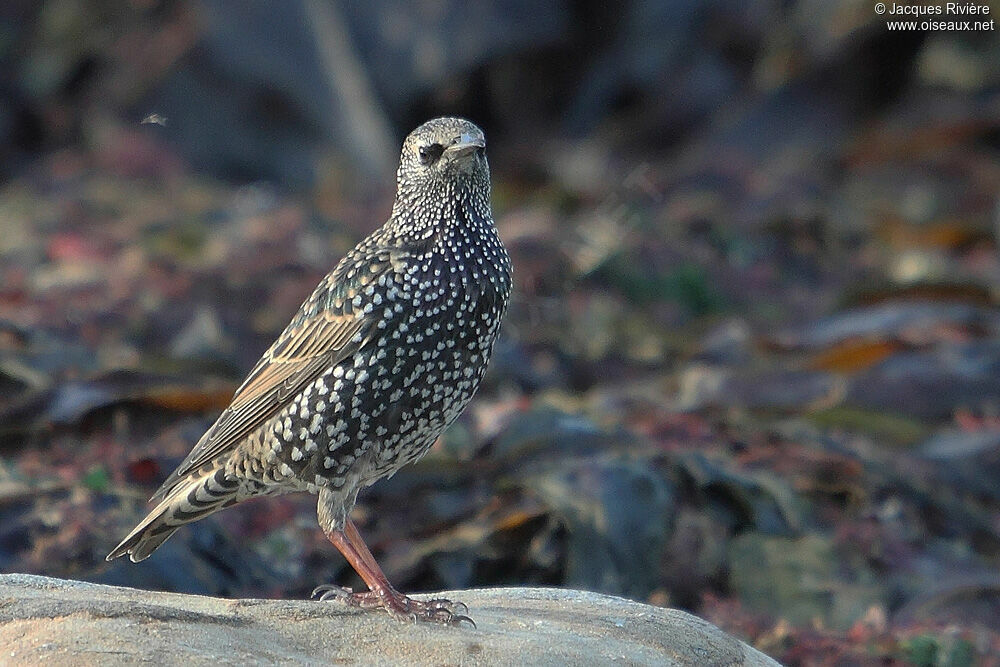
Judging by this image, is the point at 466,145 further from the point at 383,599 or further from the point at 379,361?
the point at 383,599

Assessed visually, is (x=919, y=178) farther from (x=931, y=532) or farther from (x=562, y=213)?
(x=931, y=532)

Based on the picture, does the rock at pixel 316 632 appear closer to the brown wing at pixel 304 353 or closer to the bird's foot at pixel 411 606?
the bird's foot at pixel 411 606

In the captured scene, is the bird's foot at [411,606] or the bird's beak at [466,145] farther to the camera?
the bird's beak at [466,145]

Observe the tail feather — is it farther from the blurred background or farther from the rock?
the blurred background

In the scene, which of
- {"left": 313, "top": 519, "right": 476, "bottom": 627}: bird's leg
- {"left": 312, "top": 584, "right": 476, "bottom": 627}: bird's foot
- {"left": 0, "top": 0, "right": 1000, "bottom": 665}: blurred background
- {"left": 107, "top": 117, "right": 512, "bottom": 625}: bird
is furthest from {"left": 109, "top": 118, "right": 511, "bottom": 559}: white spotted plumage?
{"left": 0, "top": 0, "right": 1000, "bottom": 665}: blurred background

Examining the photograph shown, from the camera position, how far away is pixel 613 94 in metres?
15.6

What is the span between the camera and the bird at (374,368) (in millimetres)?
4656

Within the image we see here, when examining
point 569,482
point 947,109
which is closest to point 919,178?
point 947,109

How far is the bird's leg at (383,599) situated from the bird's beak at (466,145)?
1331 mm

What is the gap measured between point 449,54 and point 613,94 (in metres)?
1.87

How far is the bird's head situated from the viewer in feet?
15.8

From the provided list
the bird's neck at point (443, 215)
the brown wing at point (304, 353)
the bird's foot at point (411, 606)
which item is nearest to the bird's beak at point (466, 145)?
the bird's neck at point (443, 215)

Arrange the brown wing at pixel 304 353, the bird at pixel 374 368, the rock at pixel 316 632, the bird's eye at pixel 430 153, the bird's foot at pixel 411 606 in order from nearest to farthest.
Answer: the rock at pixel 316 632
the bird's foot at pixel 411 606
the bird at pixel 374 368
the brown wing at pixel 304 353
the bird's eye at pixel 430 153

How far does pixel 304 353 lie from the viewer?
4887mm
